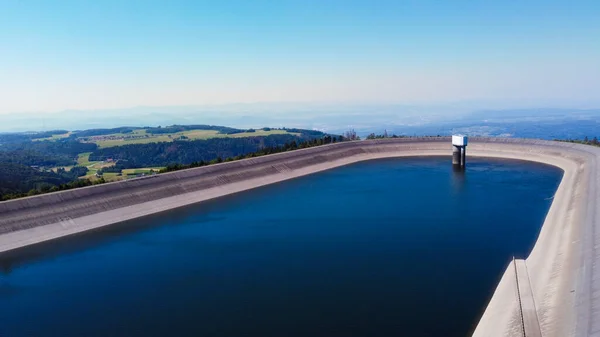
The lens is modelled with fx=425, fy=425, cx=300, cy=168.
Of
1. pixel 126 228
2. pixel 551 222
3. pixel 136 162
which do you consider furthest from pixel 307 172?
pixel 136 162

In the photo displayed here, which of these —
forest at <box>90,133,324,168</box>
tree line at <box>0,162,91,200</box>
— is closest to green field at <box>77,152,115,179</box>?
forest at <box>90,133,324,168</box>

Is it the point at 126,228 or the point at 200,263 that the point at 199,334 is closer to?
the point at 200,263

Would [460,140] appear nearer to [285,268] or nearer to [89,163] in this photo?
[285,268]

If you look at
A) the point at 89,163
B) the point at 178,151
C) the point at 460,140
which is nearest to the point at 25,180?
the point at 89,163

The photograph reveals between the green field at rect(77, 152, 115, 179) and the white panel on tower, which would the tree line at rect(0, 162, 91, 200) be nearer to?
the green field at rect(77, 152, 115, 179)

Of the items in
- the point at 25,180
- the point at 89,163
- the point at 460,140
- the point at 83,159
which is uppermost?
the point at 460,140
